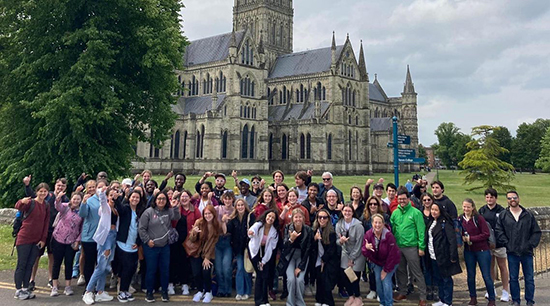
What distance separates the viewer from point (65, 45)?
50.0ft

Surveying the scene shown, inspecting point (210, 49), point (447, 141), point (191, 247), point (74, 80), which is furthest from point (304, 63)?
point (447, 141)

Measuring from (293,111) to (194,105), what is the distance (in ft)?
48.8

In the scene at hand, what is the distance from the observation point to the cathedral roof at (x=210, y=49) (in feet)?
184

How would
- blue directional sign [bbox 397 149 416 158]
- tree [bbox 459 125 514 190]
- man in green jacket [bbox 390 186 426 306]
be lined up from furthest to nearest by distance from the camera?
tree [bbox 459 125 514 190]
blue directional sign [bbox 397 149 416 158]
man in green jacket [bbox 390 186 426 306]

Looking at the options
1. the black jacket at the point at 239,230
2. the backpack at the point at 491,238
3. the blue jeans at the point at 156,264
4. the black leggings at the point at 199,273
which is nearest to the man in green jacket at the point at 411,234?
the backpack at the point at 491,238

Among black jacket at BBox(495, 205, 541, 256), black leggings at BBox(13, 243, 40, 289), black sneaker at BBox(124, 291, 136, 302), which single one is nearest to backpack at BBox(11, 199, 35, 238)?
black leggings at BBox(13, 243, 40, 289)

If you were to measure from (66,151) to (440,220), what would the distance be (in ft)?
45.3

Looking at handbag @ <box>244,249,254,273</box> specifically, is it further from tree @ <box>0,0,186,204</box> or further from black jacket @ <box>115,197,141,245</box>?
tree @ <box>0,0,186,204</box>

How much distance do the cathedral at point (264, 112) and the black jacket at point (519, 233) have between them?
44.8 meters

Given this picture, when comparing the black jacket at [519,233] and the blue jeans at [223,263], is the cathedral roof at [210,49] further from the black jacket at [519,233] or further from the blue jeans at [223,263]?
the black jacket at [519,233]

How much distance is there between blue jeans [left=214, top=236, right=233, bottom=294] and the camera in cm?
791

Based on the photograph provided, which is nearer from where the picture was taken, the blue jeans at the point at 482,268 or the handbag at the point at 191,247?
the blue jeans at the point at 482,268

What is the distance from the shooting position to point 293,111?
5944 cm

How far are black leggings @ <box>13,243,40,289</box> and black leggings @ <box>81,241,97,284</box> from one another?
97cm
